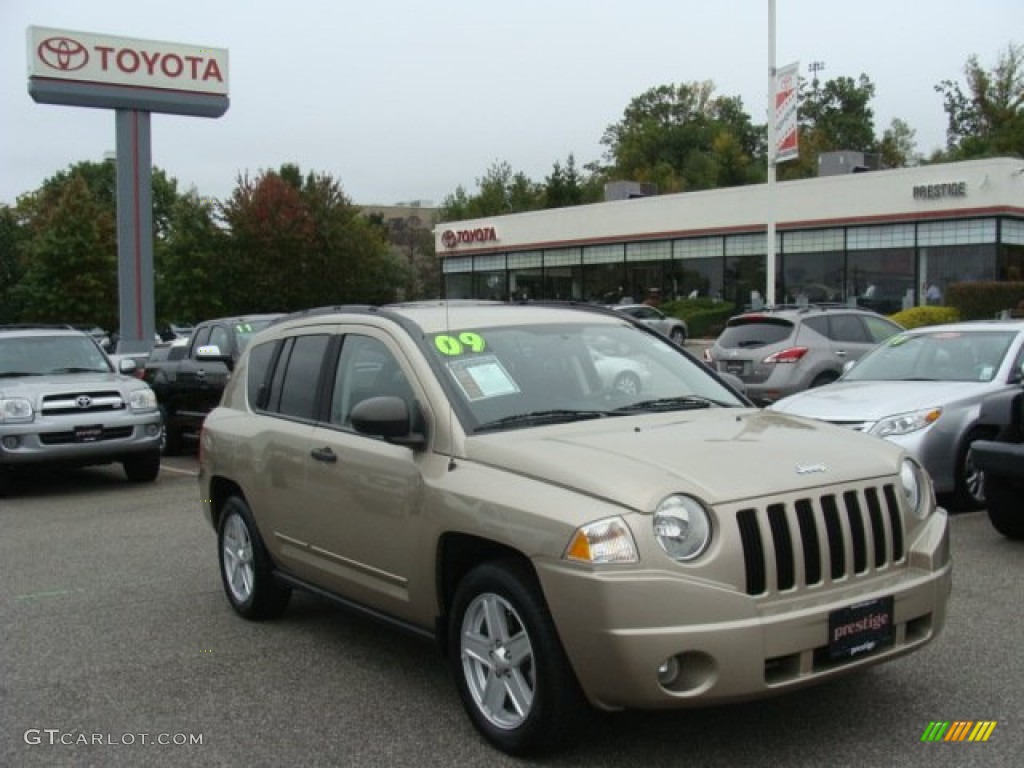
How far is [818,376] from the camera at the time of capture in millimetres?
14297

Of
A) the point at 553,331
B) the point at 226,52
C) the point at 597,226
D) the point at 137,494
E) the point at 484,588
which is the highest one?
the point at 226,52

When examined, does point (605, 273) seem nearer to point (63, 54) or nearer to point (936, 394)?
point (63, 54)

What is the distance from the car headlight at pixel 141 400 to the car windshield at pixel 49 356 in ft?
3.02

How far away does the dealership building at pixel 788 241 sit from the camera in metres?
30.9

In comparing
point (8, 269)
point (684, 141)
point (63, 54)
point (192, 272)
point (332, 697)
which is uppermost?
point (684, 141)

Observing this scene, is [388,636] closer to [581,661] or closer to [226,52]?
[581,661]

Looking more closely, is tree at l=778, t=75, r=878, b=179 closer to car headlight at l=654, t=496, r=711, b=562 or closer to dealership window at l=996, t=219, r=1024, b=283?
dealership window at l=996, t=219, r=1024, b=283

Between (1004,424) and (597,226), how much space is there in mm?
36809

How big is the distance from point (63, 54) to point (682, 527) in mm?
28870

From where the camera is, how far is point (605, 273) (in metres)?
43.8

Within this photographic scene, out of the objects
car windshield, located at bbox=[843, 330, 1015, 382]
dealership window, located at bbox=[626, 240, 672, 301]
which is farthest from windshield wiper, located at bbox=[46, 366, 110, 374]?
dealership window, located at bbox=[626, 240, 672, 301]

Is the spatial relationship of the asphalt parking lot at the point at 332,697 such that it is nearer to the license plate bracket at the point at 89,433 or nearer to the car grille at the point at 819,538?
the car grille at the point at 819,538

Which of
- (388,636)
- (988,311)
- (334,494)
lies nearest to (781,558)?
(334,494)

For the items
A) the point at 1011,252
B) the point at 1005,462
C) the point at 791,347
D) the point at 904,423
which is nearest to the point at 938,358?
the point at 904,423
